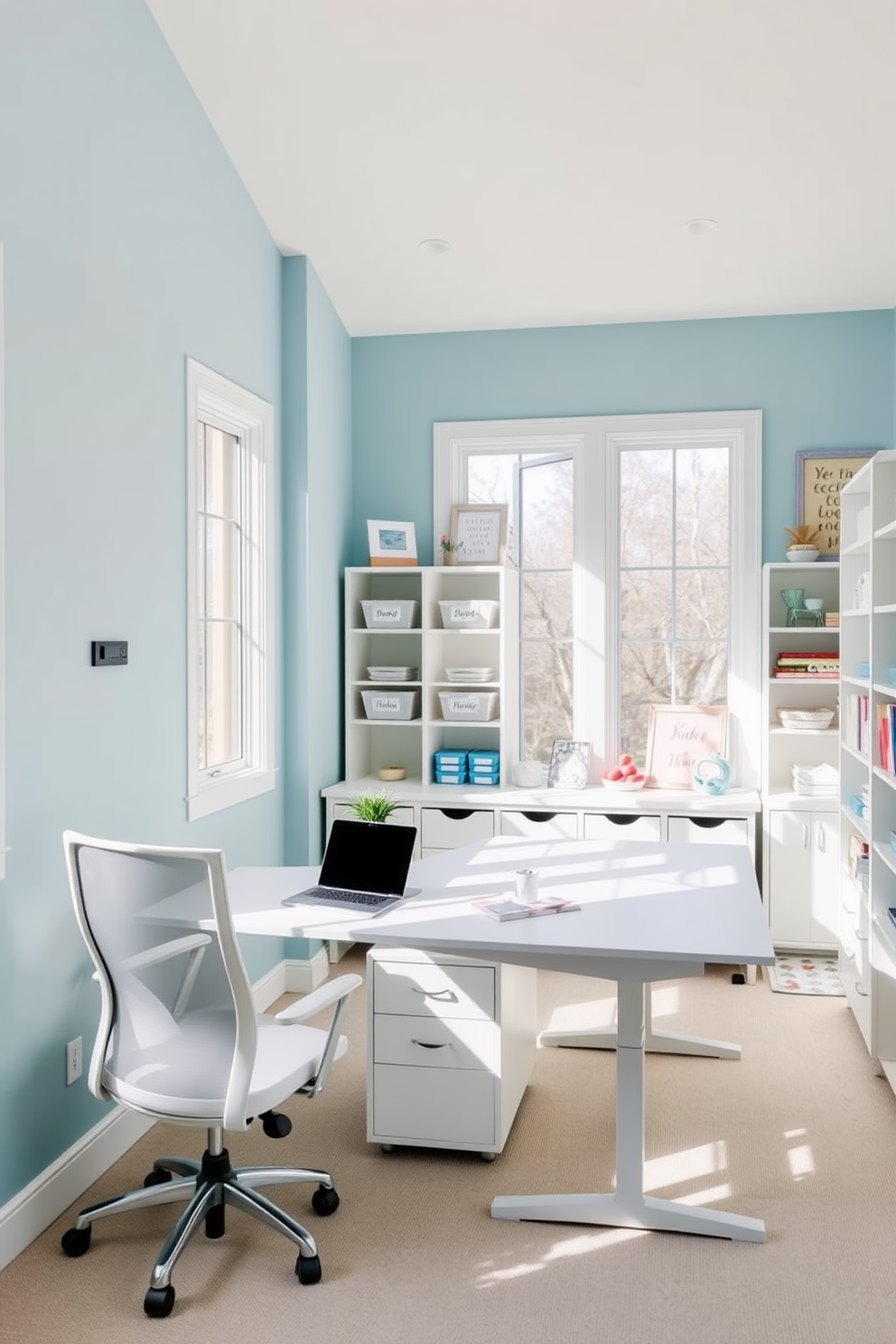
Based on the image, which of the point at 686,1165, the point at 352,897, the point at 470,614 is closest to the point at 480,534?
the point at 470,614

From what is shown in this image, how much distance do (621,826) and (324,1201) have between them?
2231mm

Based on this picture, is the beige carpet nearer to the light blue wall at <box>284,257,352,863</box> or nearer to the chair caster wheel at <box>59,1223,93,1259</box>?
the chair caster wheel at <box>59,1223,93,1259</box>

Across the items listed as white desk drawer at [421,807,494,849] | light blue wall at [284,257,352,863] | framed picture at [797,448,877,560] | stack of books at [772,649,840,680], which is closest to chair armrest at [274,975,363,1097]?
light blue wall at [284,257,352,863]

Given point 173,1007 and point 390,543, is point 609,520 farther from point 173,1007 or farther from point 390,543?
point 173,1007

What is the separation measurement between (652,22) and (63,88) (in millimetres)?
1652

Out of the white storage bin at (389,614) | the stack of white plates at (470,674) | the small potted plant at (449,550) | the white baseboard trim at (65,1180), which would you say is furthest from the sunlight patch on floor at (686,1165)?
the small potted plant at (449,550)

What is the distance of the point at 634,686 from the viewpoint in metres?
4.90

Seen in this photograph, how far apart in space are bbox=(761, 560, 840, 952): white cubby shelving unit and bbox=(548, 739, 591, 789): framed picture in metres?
0.77

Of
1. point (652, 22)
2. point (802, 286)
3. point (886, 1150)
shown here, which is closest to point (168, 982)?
point (886, 1150)

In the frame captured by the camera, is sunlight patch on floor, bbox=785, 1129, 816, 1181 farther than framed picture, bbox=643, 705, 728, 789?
No

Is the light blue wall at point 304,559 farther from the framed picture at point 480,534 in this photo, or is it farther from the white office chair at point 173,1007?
the white office chair at point 173,1007

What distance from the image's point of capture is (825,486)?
467cm

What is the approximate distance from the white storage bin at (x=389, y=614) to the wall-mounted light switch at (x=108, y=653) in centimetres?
190

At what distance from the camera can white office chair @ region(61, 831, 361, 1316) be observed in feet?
7.09
